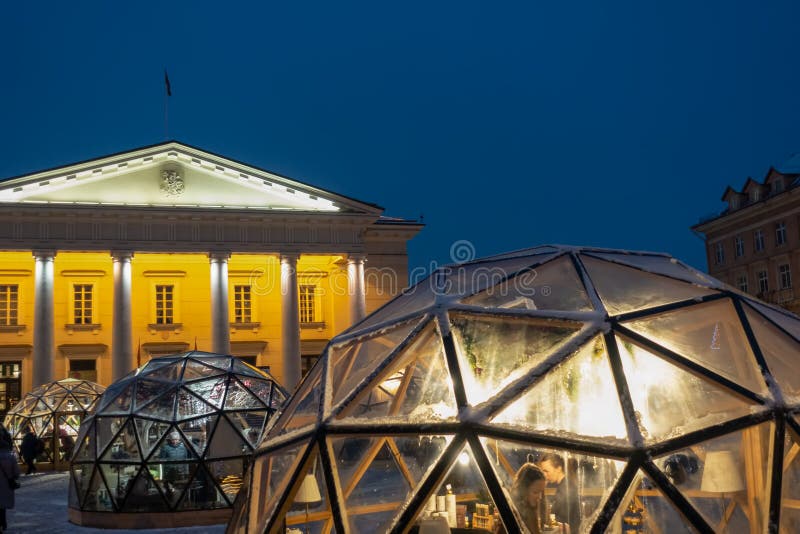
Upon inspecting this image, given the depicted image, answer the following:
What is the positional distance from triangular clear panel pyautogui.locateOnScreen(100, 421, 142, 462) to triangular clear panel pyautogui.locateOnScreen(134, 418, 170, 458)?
10cm

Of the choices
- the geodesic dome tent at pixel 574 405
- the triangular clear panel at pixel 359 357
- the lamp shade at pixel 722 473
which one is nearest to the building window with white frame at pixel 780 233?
the geodesic dome tent at pixel 574 405

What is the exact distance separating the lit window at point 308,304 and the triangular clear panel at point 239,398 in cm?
3107

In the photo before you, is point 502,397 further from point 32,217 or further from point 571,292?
point 32,217

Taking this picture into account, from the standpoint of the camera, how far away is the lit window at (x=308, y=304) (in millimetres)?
46875

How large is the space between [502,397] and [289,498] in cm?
157

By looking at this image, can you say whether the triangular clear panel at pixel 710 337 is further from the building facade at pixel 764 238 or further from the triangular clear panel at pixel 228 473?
the building facade at pixel 764 238

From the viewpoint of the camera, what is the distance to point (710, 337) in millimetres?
5820

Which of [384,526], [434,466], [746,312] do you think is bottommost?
[384,526]

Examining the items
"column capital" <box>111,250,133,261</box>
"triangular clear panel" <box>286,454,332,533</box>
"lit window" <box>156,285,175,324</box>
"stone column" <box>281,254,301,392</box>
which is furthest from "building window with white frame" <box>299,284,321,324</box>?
"triangular clear panel" <box>286,454,332,533</box>

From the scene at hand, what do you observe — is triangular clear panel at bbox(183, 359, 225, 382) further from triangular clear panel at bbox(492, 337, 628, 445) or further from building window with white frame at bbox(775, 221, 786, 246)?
building window with white frame at bbox(775, 221, 786, 246)

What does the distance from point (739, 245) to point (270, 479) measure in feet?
170

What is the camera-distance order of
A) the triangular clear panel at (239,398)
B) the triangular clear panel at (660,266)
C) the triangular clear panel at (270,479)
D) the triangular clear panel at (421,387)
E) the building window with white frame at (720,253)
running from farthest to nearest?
the building window with white frame at (720,253) < the triangular clear panel at (239,398) < the triangular clear panel at (660,266) < the triangular clear panel at (270,479) < the triangular clear panel at (421,387)

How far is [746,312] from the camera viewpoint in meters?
6.15

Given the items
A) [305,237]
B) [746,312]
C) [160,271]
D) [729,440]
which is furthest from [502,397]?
[160,271]
